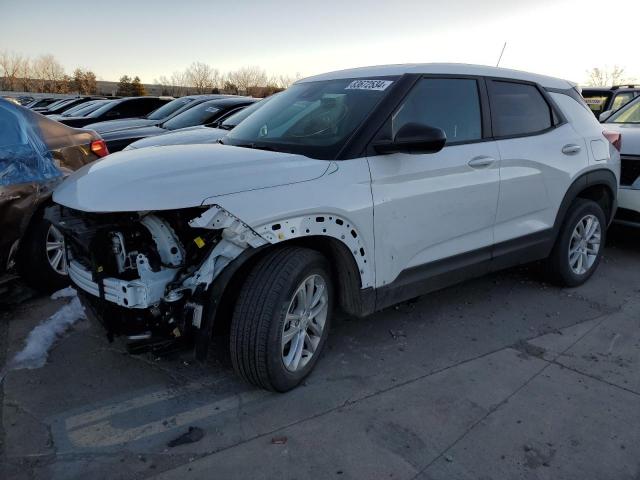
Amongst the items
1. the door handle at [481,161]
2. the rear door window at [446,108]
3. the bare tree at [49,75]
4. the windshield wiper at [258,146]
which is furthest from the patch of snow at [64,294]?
the bare tree at [49,75]

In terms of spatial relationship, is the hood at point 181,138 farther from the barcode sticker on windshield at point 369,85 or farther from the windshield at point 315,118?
the barcode sticker on windshield at point 369,85

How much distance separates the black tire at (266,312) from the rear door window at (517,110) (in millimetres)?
2019

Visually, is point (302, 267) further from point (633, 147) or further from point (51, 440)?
point (633, 147)

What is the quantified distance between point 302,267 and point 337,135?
919 mm

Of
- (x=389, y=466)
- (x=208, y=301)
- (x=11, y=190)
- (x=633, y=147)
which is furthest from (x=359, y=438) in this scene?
(x=633, y=147)

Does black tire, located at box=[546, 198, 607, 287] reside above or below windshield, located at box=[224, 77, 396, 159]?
below

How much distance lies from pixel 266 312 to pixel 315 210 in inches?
23.6

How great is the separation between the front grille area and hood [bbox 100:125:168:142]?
20.5 ft

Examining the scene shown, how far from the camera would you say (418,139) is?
3.01 meters

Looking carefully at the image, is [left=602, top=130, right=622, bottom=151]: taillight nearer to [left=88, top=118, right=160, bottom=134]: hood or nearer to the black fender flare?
the black fender flare

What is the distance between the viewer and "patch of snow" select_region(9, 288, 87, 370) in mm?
3418

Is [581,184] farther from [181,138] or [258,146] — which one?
[181,138]

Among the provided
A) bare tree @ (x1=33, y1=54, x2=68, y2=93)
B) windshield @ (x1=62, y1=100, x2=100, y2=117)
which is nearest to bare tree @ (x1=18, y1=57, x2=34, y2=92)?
bare tree @ (x1=33, y1=54, x2=68, y2=93)

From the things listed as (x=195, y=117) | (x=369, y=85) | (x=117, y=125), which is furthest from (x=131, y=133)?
(x=369, y=85)
